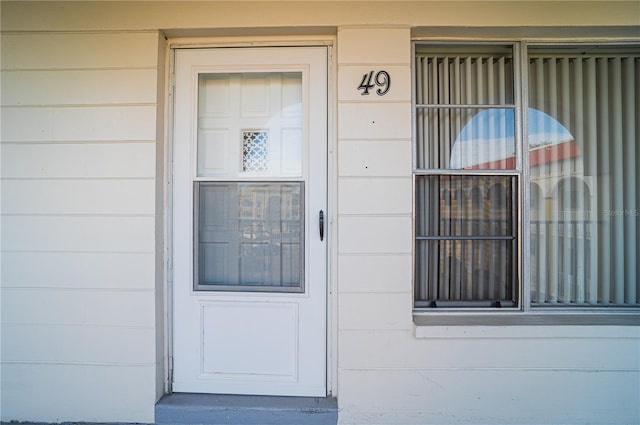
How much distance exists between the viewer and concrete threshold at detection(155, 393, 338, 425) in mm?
1972

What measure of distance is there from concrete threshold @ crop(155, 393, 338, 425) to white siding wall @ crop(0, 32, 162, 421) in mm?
151

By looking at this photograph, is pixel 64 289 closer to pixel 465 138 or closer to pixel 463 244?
pixel 463 244

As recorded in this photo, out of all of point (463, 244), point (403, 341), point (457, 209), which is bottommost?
point (403, 341)

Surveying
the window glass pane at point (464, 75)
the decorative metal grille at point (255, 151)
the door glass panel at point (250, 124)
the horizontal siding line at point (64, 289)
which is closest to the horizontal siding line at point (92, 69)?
the door glass panel at point (250, 124)

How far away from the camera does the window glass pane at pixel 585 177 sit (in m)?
2.13

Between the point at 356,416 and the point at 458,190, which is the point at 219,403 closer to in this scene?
the point at 356,416

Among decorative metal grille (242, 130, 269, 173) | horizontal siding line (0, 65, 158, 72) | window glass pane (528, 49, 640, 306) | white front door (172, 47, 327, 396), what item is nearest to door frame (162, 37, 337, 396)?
white front door (172, 47, 327, 396)

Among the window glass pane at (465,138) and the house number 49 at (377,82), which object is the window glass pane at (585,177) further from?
the house number 49 at (377,82)

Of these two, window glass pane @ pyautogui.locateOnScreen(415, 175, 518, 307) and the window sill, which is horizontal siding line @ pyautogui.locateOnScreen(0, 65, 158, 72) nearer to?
window glass pane @ pyautogui.locateOnScreen(415, 175, 518, 307)

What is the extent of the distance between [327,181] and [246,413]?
4.96ft

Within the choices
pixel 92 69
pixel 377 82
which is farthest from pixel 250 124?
pixel 92 69

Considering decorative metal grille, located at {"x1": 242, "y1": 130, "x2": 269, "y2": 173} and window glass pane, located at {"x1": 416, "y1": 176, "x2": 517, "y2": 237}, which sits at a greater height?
decorative metal grille, located at {"x1": 242, "y1": 130, "x2": 269, "y2": 173}

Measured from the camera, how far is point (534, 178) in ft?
6.91

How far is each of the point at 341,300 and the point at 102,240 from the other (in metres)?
1.52
